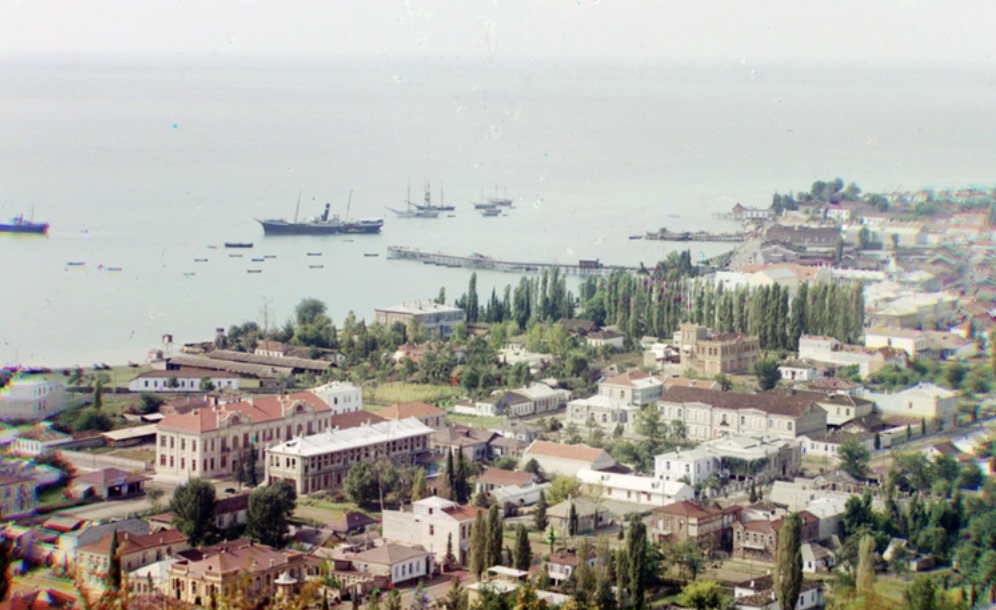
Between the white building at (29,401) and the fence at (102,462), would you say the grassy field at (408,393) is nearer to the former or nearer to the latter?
the white building at (29,401)

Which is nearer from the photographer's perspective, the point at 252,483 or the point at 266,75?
the point at 252,483

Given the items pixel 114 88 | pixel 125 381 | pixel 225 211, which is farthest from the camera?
pixel 114 88

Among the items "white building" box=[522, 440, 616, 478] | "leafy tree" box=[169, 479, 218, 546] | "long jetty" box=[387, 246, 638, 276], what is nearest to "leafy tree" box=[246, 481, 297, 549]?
"leafy tree" box=[169, 479, 218, 546]

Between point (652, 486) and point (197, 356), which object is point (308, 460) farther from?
point (197, 356)

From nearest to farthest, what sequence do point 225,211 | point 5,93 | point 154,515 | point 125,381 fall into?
1. point 154,515
2. point 125,381
3. point 225,211
4. point 5,93

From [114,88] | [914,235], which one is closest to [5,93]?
→ [114,88]

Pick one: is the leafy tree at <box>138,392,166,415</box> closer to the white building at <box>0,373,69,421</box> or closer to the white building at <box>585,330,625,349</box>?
the white building at <box>0,373,69,421</box>

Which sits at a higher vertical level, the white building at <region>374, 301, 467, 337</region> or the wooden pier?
the wooden pier
